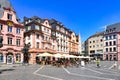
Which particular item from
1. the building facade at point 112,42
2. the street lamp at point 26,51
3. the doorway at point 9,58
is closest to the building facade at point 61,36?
the street lamp at point 26,51

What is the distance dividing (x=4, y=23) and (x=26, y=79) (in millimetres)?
29034

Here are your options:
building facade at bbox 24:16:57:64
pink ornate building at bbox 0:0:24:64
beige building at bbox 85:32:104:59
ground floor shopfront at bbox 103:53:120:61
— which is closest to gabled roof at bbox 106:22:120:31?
beige building at bbox 85:32:104:59

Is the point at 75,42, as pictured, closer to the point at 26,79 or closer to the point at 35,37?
the point at 35,37

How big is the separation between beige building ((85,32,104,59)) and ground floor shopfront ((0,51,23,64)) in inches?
2083

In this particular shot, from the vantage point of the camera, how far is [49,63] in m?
44.1

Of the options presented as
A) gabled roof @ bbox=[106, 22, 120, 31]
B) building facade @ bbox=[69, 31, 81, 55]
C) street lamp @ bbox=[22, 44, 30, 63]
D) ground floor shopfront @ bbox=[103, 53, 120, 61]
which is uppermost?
gabled roof @ bbox=[106, 22, 120, 31]

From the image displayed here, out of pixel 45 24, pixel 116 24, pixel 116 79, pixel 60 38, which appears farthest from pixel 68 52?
pixel 116 79

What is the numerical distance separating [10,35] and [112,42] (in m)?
52.9

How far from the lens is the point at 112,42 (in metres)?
82.9

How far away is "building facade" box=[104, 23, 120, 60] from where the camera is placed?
3159 inches

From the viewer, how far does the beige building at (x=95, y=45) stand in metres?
90.5

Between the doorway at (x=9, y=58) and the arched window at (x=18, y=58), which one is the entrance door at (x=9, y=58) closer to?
the doorway at (x=9, y=58)

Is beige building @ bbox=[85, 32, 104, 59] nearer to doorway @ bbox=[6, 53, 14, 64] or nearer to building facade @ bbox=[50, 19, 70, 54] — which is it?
building facade @ bbox=[50, 19, 70, 54]

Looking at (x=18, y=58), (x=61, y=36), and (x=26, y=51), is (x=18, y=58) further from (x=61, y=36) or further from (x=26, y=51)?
(x=61, y=36)
